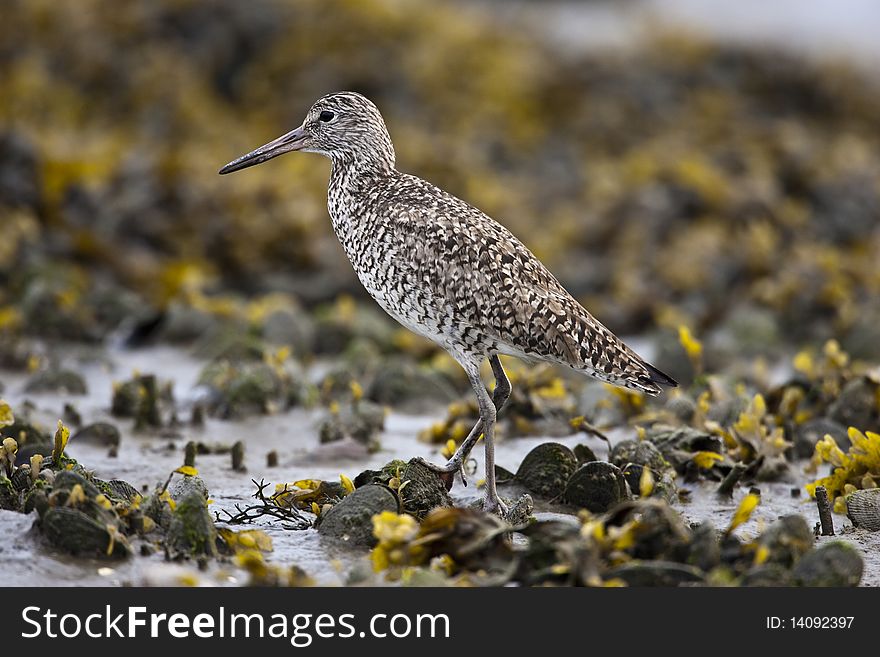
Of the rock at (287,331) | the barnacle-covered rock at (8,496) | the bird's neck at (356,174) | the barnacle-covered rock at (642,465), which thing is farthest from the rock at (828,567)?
the rock at (287,331)

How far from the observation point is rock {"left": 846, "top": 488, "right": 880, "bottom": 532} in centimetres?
479

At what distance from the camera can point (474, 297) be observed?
195 inches

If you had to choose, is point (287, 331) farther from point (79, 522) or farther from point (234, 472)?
point (79, 522)

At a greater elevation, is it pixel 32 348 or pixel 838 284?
pixel 838 284

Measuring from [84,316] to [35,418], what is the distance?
2.69 meters

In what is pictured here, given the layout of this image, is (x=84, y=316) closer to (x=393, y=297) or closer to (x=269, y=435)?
(x=269, y=435)

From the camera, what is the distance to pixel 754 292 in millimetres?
9672

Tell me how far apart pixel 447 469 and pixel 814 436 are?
218 centimetres

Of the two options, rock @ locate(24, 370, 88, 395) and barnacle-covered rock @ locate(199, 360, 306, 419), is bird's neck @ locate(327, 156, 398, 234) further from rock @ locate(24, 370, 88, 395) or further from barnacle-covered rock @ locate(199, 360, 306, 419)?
rock @ locate(24, 370, 88, 395)

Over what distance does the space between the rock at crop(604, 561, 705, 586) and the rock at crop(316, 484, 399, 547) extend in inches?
44.1

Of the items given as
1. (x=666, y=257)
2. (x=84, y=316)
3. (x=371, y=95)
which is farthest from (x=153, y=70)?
(x=666, y=257)

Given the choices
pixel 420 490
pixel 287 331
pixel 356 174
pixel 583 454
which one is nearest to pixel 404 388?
pixel 287 331

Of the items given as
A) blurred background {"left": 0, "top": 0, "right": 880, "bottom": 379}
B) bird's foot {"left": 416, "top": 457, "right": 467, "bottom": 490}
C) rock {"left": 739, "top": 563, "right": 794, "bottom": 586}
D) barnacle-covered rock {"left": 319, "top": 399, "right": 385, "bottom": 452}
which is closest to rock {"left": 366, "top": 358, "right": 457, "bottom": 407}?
barnacle-covered rock {"left": 319, "top": 399, "right": 385, "bottom": 452}

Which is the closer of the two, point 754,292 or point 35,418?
point 35,418
